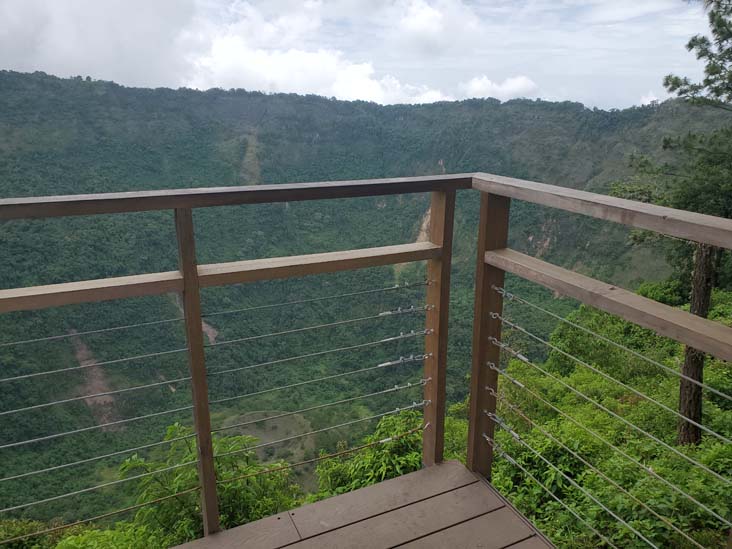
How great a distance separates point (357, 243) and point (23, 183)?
44.1ft

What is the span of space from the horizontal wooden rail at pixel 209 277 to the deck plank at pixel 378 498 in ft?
2.55

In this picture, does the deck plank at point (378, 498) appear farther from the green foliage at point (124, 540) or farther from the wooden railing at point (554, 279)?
the green foliage at point (124, 540)

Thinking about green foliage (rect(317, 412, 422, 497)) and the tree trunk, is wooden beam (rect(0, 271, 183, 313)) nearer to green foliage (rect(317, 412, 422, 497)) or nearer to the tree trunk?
green foliage (rect(317, 412, 422, 497))

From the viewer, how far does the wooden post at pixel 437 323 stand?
1.78 m

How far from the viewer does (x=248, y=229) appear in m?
23.6

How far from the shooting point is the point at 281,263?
1560 mm

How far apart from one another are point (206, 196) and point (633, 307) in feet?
3.49

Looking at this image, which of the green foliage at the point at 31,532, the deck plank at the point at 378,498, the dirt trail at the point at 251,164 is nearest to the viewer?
the deck plank at the point at 378,498

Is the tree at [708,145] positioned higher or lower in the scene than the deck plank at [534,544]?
higher

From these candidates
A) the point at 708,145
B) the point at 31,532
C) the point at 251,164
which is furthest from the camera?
the point at 251,164

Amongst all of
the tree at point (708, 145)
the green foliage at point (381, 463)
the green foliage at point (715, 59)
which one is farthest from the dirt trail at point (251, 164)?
the green foliage at point (381, 463)

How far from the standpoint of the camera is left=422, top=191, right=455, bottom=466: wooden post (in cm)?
178

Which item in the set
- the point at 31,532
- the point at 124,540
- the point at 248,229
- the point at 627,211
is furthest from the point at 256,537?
the point at 248,229

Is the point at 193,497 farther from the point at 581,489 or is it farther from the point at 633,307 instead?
the point at 633,307
